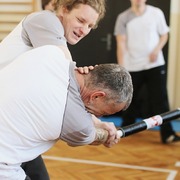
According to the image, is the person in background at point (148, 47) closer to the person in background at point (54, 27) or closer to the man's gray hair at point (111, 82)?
the person in background at point (54, 27)

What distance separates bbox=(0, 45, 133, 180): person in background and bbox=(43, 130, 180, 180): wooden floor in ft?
6.60

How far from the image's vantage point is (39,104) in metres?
1.27

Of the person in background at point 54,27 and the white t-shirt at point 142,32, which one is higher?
the person in background at point 54,27

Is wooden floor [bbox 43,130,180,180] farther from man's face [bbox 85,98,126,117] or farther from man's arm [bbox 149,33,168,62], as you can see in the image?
man's face [bbox 85,98,126,117]

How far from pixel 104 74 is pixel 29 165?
0.75 m

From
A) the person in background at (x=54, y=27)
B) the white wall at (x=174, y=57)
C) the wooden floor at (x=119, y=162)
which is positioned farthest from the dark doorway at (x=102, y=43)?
the person in background at (x=54, y=27)

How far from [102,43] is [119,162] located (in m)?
2.23

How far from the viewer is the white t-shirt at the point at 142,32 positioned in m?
4.30

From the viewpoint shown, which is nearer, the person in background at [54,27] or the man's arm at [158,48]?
the person in background at [54,27]

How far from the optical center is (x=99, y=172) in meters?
3.44

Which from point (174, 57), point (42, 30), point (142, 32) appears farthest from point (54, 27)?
point (174, 57)

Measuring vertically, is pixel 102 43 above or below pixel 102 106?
below

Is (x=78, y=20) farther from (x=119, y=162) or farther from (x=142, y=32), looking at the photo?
(x=142, y=32)

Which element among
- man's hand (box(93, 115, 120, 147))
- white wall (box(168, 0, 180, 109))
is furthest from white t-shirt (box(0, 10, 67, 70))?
white wall (box(168, 0, 180, 109))
